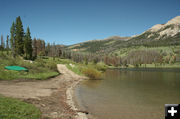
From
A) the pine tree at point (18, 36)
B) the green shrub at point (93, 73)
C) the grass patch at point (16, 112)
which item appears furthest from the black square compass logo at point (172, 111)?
the pine tree at point (18, 36)

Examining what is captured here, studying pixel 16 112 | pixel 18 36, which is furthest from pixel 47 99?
pixel 18 36

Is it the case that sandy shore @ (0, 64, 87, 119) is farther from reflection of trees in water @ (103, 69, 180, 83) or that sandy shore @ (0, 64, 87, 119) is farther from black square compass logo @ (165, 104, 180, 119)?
reflection of trees in water @ (103, 69, 180, 83)

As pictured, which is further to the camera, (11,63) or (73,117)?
(11,63)

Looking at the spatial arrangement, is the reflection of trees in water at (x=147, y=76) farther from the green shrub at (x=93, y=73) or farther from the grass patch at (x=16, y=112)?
the grass patch at (x=16, y=112)

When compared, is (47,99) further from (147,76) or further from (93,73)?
(147,76)

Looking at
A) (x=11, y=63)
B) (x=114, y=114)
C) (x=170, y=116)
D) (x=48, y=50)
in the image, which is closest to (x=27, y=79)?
(x=11, y=63)

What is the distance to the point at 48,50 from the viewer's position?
503 ft

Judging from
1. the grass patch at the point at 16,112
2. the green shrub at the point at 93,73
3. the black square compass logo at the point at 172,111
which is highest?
the black square compass logo at the point at 172,111

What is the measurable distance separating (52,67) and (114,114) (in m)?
39.9

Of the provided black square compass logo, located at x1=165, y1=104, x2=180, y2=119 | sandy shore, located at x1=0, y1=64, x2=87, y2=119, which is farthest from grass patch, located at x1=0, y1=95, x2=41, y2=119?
black square compass logo, located at x1=165, y1=104, x2=180, y2=119

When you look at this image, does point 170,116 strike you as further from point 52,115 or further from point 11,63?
point 11,63

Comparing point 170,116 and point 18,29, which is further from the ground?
point 18,29

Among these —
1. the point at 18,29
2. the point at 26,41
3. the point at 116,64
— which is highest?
the point at 18,29

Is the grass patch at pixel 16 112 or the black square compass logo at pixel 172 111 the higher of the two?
the black square compass logo at pixel 172 111
